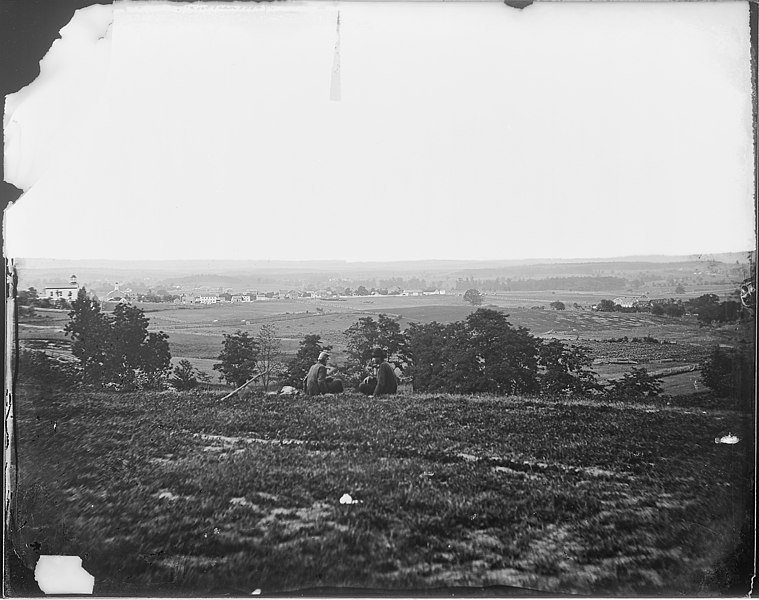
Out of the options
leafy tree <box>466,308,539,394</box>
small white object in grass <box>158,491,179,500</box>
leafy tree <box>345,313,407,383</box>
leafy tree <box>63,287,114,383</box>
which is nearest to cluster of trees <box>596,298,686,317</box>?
leafy tree <box>466,308,539,394</box>

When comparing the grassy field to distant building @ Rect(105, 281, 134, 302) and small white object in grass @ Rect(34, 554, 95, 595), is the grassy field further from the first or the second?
distant building @ Rect(105, 281, 134, 302)

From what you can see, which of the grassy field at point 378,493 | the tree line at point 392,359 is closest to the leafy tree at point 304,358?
the tree line at point 392,359

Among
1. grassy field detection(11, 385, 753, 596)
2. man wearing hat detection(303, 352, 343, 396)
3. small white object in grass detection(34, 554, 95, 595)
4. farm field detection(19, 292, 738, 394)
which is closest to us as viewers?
grassy field detection(11, 385, 753, 596)

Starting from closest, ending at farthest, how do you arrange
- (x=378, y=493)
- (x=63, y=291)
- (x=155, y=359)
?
(x=378, y=493)
(x=63, y=291)
(x=155, y=359)

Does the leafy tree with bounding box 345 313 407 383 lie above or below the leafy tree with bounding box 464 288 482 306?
below

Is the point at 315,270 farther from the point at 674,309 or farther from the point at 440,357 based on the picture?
the point at 674,309

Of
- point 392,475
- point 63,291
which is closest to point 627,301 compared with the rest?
point 392,475

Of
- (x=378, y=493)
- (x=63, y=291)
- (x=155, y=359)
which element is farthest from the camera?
(x=155, y=359)

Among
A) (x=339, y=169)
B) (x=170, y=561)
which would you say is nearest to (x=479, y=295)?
(x=339, y=169)
